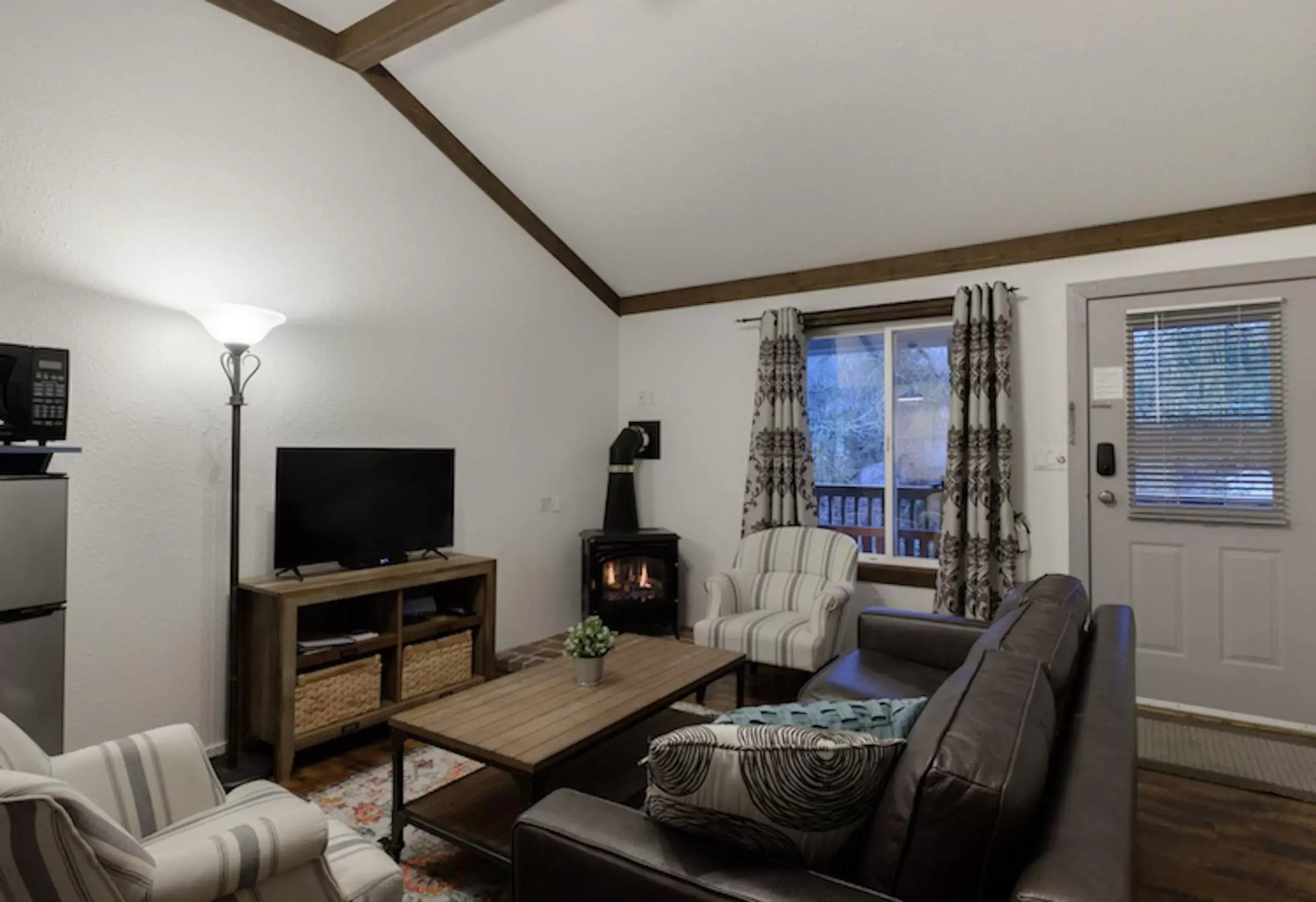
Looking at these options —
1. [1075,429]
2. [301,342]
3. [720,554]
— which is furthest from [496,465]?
[1075,429]

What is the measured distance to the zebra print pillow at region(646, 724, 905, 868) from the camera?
1.08 metres

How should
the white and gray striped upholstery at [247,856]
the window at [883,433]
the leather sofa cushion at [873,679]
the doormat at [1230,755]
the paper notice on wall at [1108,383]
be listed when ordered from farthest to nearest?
the window at [883,433]
the paper notice on wall at [1108,383]
the doormat at [1230,755]
the leather sofa cushion at [873,679]
the white and gray striped upholstery at [247,856]

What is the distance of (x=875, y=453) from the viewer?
439 cm

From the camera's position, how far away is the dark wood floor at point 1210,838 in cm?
208

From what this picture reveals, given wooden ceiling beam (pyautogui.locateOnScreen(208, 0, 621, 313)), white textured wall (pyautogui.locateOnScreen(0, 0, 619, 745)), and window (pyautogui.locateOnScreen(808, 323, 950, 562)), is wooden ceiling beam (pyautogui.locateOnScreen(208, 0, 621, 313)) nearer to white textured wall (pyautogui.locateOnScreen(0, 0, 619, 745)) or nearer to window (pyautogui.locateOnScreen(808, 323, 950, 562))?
white textured wall (pyautogui.locateOnScreen(0, 0, 619, 745))

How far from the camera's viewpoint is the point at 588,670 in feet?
8.39

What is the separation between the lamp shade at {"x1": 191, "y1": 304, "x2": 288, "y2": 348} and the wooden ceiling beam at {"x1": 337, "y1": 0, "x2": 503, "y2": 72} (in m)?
1.40

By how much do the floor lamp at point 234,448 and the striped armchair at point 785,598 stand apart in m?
2.01

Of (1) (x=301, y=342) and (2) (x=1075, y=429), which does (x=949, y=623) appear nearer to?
(2) (x=1075, y=429)

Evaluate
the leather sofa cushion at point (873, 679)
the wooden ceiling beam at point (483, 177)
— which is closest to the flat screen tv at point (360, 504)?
the wooden ceiling beam at point (483, 177)

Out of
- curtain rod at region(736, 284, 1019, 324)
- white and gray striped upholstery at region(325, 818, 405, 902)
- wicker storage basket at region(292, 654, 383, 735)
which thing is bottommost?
wicker storage basket at region(292, 654, 383, 735)

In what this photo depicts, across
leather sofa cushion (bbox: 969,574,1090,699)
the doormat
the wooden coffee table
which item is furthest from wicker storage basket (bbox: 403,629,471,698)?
the doormat

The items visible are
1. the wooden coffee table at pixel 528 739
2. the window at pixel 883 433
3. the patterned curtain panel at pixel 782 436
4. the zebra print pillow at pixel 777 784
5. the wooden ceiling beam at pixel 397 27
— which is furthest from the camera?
the patterned curtain panel at pixel 782 436

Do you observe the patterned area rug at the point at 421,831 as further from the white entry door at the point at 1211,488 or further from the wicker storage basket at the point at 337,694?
the white entry door at the point at 1211,488
